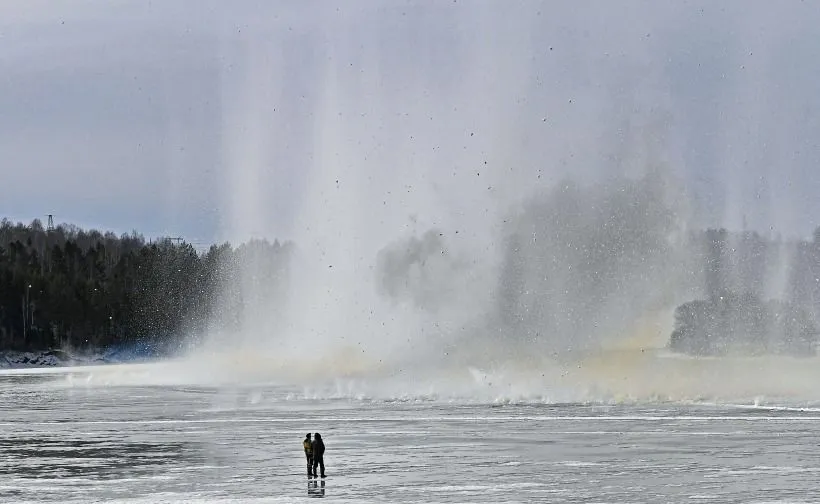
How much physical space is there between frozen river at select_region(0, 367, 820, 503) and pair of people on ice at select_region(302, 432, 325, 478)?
595 mm

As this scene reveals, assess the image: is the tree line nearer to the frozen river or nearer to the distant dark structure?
the distant dark structure

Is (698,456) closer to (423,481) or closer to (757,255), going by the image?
(423,481)

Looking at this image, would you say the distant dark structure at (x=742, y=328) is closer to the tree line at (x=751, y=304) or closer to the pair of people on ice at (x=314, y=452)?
the tree line at (x=751, y=304)

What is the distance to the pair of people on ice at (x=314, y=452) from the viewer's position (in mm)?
41969

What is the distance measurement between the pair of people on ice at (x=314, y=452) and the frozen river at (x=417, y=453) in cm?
60

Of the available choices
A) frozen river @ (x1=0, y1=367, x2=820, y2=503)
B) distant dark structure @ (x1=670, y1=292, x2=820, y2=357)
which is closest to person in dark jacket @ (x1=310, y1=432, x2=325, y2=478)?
frozen river @ (x1=0, y1=367, x2=820, y2=503)

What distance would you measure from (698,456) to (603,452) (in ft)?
11.1

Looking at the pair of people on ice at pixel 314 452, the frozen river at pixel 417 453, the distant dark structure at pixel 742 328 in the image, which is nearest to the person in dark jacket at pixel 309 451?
the pair of people on ice at pixel 314 452

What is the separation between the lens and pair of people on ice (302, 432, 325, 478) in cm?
4197

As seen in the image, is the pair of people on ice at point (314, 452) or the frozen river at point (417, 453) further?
the pair of people on ice at point (314, 452)

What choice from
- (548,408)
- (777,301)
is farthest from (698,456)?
(777,301)

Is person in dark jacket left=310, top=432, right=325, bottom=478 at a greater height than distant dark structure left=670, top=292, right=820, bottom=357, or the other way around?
distant dark structure left=670, top=292, right=820, bottom=357

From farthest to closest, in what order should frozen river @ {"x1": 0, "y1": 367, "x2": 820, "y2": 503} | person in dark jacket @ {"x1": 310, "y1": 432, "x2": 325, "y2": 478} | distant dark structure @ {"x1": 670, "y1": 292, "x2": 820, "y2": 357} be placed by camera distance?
distant dark structure @ {"x1": 670, "y1": 292, "x2": 820, "y2": 357}
person in dark jacket @ {"x1": 310, "y1": 432, "x2": 325, "y2": 478}
frozen river @ {"x1": 0, "y1": 367, "x2": 820, "y2": 503}

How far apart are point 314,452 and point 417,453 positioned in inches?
322
